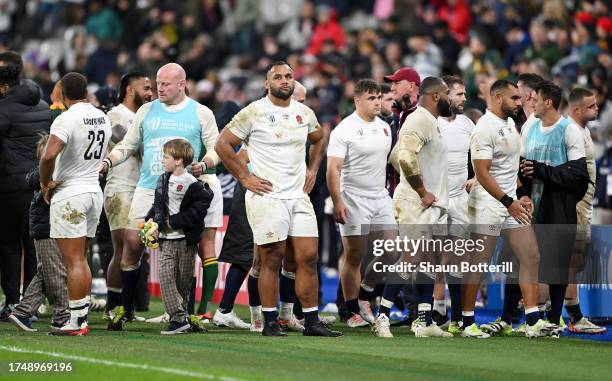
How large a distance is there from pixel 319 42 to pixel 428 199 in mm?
14902

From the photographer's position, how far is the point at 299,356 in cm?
1059

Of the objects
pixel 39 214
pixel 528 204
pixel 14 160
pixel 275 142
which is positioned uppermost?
pixel 275 142

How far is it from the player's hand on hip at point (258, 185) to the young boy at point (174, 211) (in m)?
0.51

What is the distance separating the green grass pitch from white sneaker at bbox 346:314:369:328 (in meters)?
0.86

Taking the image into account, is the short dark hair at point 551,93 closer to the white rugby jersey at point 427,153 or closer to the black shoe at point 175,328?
the white rugby jersey at point 427,153

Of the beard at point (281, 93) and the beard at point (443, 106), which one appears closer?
the beard at point (281, 93)

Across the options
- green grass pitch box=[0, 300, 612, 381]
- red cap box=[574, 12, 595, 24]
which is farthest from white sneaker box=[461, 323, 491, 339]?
red cap box=[574, 12, 595, 24]

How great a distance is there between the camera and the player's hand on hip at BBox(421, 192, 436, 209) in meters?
12.4

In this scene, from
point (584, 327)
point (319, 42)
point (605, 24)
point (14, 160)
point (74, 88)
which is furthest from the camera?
point (319, 42)

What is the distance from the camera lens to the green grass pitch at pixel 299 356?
948 centimetres

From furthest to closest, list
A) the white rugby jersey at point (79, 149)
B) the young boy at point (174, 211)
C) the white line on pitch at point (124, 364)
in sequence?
the young boy at point (174, 211), the white rugby jersey at point (79, 149), the white line on pitch at point (124, 364)

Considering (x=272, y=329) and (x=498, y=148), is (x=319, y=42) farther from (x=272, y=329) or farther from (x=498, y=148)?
(x=272, y=329)

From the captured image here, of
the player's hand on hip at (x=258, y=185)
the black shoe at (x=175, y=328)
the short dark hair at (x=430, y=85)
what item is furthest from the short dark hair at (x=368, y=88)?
the black shoe at (x=175, y=328)

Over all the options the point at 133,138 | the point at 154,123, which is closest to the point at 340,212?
the point at 154,123
